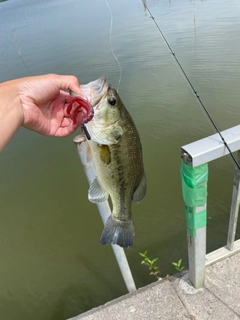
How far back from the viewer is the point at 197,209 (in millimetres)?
1892

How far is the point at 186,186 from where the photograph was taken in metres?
1.82

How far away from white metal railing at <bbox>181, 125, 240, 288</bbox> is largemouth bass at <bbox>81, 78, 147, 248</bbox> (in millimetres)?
324

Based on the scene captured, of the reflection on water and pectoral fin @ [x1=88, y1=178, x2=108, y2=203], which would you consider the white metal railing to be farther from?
the reflection on water

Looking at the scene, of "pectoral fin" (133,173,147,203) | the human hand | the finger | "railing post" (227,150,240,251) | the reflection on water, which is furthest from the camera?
the reflection on water

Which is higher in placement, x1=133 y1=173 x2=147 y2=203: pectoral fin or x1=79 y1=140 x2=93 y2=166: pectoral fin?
x1=79 y1=140 x2=93 y2=166: pectoral fin

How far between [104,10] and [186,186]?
17988 millimetres

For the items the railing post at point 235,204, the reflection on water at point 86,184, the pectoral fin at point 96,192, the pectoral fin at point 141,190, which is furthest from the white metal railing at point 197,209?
the reflection on water at point 86,184

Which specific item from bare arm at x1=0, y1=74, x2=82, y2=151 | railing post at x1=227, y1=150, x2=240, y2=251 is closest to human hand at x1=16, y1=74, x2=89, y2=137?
bare arm at x1=0, y1=74, x2=82, y2=151

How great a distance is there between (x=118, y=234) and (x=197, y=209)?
1.82 feet

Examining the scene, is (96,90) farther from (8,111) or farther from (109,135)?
(8,111)

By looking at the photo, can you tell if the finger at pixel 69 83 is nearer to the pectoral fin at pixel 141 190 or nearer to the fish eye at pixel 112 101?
the fish eye at pixel 112 101

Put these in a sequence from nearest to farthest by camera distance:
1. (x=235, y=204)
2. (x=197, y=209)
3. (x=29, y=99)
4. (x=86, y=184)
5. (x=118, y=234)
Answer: (x=29, y=99) → (x=118, y=234) → (x=197, y=209) → (x=235, y=204) → (x=86, y=184)

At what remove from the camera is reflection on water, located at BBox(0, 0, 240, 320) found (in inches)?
130

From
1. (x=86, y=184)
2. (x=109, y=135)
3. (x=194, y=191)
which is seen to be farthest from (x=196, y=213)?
(x=86, y=184)
